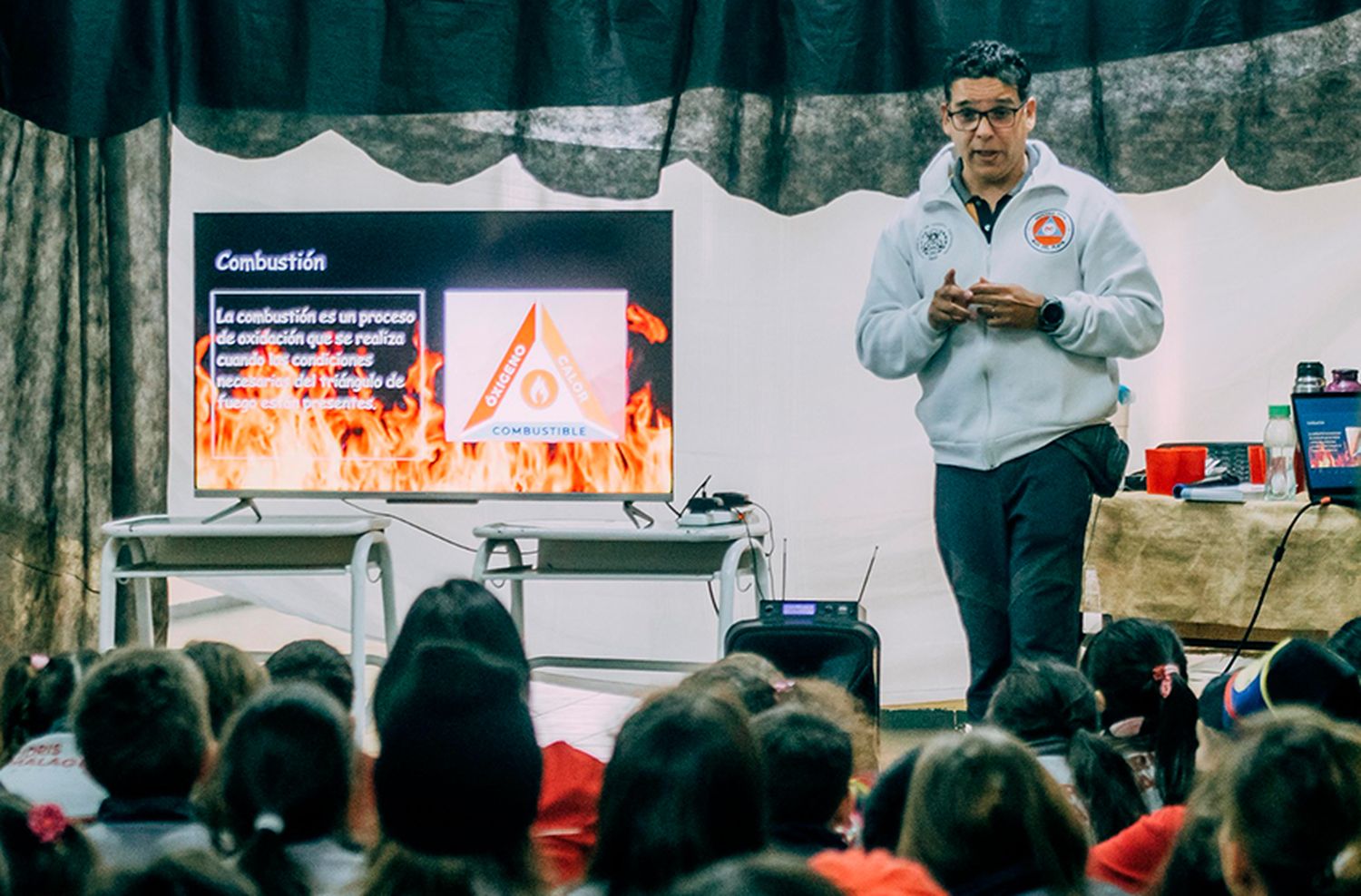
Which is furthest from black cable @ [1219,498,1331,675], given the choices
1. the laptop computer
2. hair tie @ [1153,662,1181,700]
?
hair tie @ [1153,662,1181,700]

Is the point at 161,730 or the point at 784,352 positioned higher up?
the point at 784,352

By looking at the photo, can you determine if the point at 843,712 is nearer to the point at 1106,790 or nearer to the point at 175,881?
the point at 1106,790

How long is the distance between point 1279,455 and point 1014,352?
1065 mm

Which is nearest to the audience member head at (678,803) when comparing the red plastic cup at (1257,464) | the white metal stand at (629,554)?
the white metal stand at (629,554)

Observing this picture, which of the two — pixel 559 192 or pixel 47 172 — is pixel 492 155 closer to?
pixel 559 192

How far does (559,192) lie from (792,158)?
71 centimetres

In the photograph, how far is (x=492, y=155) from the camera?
15.1 ft

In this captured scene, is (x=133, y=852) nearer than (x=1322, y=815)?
No

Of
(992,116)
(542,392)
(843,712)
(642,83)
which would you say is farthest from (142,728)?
(642,83)

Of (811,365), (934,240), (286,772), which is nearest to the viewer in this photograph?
(286,772)

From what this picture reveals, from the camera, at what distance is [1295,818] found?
1.45m

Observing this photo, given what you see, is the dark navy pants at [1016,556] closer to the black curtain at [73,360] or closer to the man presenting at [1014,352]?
the man presenting at [1014,352]

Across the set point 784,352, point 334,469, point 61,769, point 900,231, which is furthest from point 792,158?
point 61,769

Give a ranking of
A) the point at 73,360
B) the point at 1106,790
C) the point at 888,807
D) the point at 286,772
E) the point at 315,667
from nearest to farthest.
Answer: the point at 286,772, the point at 888,807, the point at 1106,790, the point at 315,667, the point at 73,360
